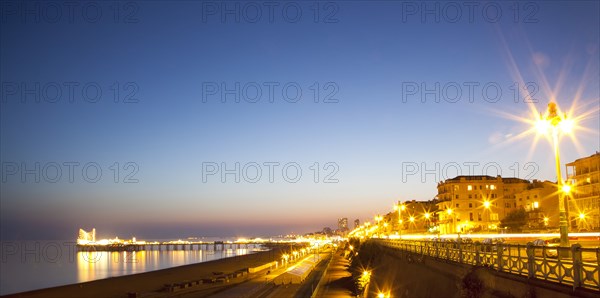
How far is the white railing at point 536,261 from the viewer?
39.0 ft

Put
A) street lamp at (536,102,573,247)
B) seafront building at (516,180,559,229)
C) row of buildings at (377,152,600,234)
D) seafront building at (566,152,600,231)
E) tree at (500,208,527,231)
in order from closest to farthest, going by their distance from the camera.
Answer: street lamp at (536,102,573,247) → seafront building at (566,152,600,231) → row of buildings at (377,152,600,234) → seafront building at (516,180,559,229) → tree at (500,208,527,231)

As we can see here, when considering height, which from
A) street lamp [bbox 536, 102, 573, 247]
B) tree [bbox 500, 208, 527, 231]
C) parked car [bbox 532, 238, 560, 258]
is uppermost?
street lamp [bbox 536, 102, 573, 247]

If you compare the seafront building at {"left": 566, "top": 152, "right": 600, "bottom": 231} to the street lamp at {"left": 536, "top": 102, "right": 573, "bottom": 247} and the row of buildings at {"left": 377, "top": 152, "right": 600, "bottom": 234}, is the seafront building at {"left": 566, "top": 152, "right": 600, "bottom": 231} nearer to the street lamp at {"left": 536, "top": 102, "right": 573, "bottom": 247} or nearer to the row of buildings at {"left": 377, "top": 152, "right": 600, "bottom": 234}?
the row of buildings at {"left": 377, "top": 152, "right": 600, "bottom": 234}

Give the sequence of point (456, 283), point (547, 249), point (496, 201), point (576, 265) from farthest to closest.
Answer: point (496, 201)
point (456, 283)
point (547, 249)
point (576, 265)

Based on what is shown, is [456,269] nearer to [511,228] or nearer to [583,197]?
[583,197]

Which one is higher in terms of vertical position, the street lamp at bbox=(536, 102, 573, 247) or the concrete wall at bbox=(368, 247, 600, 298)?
the street lamp at bbox=(536, 102, 573, 247)

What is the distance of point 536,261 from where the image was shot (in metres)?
16.5

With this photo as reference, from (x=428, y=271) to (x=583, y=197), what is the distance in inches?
2463

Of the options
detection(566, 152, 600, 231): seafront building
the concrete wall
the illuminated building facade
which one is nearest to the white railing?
the concrete wall

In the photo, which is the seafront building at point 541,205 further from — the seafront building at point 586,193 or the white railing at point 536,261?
the white railing at point 536,261

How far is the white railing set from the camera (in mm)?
11891

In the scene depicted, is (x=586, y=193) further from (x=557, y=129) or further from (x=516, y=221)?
(x=557, y=129)

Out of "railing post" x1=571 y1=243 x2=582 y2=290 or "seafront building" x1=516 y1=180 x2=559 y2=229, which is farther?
"seafront building" x1=516 y1=180 x2=559 y2=229

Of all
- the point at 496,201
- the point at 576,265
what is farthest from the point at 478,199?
the point at 576,265
